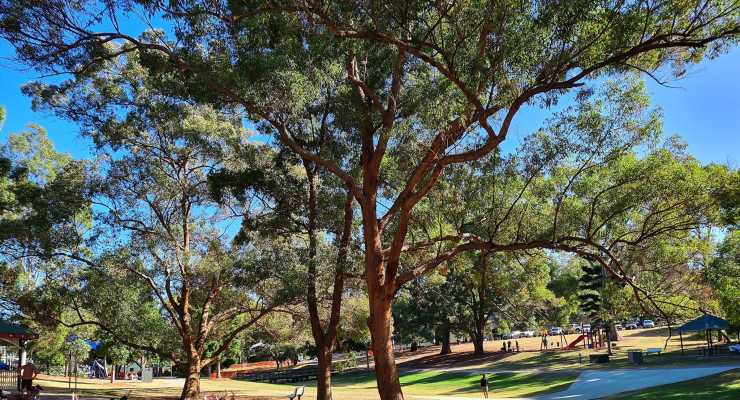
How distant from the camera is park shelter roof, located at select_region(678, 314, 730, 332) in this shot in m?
26.1

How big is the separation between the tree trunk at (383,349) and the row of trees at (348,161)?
47 mm

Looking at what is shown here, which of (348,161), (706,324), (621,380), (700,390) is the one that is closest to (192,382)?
(348,161)

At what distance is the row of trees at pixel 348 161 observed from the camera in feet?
30.2

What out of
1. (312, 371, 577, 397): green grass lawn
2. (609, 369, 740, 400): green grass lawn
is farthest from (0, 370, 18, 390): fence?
(609, 369, 740, 400): green grass lawn

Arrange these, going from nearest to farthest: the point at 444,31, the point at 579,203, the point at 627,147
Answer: the point at 444,31 → the point at 627,147 → the point at 579,203

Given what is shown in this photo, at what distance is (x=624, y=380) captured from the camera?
23672mm

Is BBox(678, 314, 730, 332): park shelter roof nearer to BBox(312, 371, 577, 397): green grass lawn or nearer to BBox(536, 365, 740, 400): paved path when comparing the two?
BBox(536, 365, 740, 400): paved path

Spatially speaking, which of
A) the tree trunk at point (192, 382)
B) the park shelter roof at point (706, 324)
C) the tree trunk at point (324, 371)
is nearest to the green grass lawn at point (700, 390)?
the park shelter roof at point (706, 324)

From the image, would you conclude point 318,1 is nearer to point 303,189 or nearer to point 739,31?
point 739,31

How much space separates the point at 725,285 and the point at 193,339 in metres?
20.0

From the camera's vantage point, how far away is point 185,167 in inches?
770

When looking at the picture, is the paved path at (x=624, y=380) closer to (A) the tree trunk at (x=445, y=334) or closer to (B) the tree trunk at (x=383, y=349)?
(B) the tree trunk at (x=383, y=349)

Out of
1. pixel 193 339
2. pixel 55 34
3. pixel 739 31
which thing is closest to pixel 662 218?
pixel 739 31

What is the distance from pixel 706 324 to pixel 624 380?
20.1 ft
